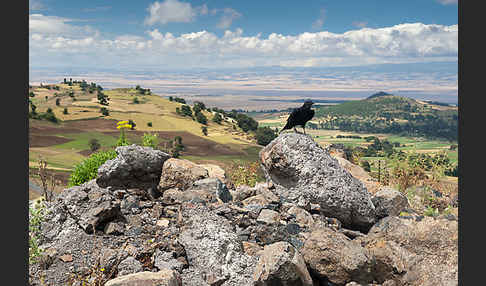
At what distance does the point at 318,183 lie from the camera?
35.1 ft

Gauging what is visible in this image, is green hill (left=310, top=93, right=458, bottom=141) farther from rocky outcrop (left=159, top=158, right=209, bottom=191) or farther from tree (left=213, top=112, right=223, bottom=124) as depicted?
rocky outcrop (left=159, top=158, right=209, bottom=191)

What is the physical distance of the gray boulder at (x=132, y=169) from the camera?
11.3m

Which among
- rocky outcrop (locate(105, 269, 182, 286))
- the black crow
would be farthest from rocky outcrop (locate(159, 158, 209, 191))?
rocky outcrop (locate(105, 269, 182, 286))

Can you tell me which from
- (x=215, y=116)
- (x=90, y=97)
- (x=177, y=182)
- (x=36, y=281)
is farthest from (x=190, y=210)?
(x=90, y=97)

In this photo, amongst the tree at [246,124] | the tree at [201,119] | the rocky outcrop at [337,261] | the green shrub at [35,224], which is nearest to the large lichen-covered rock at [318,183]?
the rocky outcrop at [337,261]

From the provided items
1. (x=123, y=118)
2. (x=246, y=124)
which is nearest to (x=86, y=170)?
(x=123, y=118)

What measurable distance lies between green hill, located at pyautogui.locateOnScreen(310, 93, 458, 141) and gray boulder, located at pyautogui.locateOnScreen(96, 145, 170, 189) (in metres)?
122

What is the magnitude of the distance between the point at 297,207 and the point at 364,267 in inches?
124

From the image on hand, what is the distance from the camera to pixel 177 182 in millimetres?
11438

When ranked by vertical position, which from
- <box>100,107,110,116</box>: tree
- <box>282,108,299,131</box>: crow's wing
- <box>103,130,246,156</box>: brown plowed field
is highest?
<box>100,107,110,116</box>: tree

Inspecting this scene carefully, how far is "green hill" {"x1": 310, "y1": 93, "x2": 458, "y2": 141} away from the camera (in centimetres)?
13425

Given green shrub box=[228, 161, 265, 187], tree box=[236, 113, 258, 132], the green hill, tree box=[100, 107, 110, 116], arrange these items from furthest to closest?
the green hill, tree box=[236, 113, 258, 132], tree box=[100, 107, 110, 116], green shrub box=[228, 161, 265, 187]

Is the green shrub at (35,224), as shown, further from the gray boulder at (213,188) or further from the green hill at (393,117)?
the green hill at (393,117)

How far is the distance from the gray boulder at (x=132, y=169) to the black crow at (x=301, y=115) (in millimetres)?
4550
